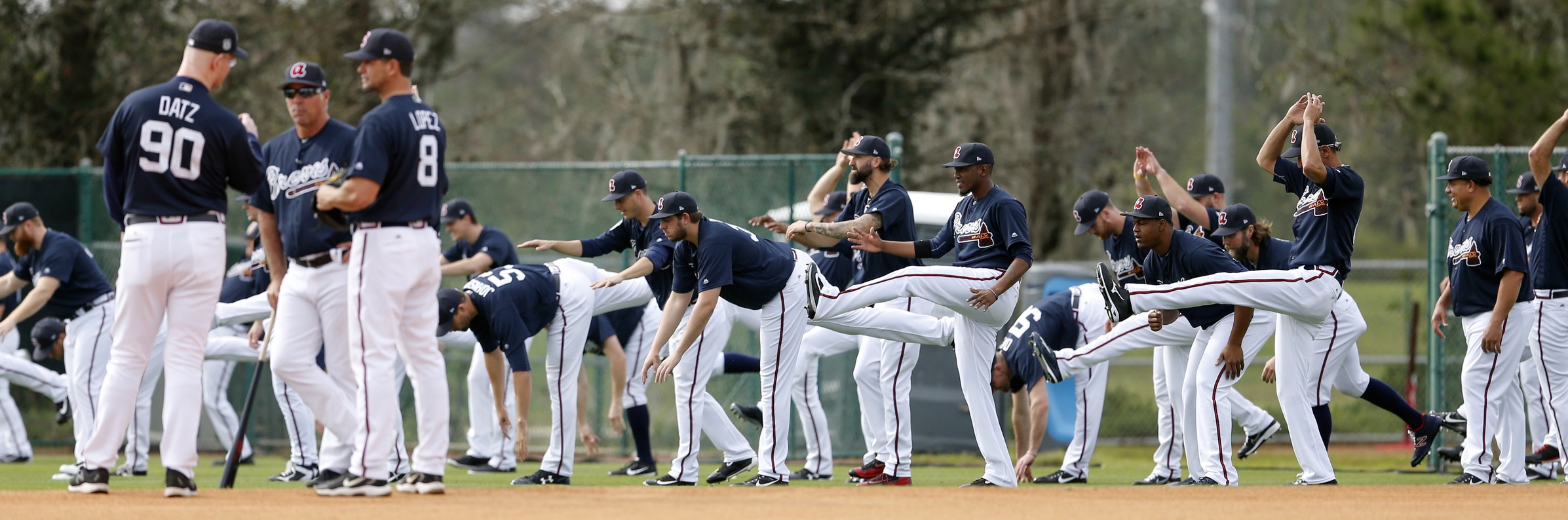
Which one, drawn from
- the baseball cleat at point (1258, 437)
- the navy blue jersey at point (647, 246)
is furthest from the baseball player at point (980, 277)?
the baseball cleat at point (1258, 437)

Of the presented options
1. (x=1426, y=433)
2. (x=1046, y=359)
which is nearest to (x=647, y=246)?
(x=1046, y=359)

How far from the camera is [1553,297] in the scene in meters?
8.33

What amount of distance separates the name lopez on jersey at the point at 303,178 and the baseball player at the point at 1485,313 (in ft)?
18.9

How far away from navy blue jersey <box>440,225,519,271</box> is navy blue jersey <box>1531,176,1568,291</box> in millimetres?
6203

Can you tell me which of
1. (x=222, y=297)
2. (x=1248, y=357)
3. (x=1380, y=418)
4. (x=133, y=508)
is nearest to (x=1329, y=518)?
(x=1248, y=357)

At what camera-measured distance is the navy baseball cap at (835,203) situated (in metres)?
9.55

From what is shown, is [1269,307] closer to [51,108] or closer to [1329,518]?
[1329,518]

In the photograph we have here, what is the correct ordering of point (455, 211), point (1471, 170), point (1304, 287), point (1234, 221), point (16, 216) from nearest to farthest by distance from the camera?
point (1304, 287)
point (1471, 170)
point (1234, 221)
point (16, 216)
point (455, 211)

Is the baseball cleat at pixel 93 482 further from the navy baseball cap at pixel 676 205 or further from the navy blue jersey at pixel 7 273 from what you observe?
the navy blue jersey at pixel 7 273

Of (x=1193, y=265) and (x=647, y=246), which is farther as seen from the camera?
(x=647, y=246)

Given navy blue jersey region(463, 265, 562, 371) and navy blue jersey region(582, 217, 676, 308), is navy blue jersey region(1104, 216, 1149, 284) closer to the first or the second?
navy blue jersey region(582, 217, 676, 308)

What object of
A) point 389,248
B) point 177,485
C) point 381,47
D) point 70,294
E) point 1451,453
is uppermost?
point 381,47

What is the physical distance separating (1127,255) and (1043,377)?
0.93m

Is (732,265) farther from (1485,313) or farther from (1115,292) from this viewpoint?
(1485,313)
